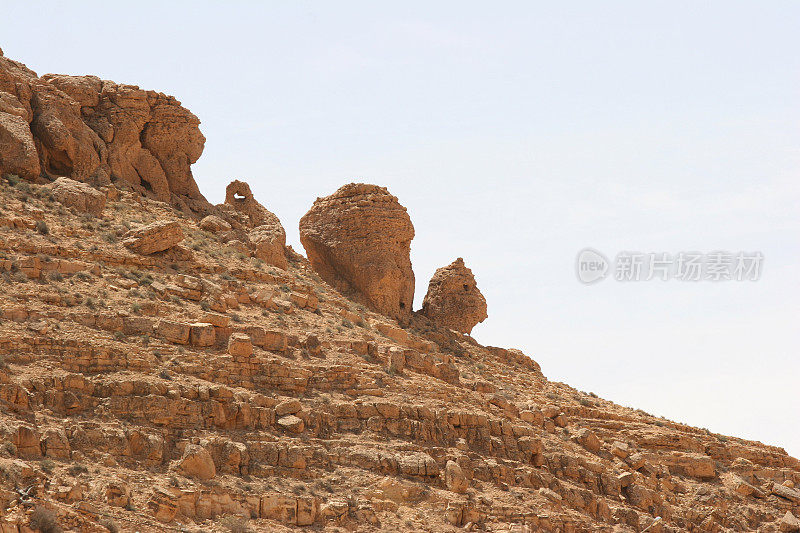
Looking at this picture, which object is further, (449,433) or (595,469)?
(595,469)

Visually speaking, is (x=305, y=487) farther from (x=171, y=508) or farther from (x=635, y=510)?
(x=635, y=510)

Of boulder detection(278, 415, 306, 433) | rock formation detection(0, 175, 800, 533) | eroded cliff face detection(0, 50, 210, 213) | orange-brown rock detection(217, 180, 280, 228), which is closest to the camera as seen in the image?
rock formation detection(0, 175, 800, 533)

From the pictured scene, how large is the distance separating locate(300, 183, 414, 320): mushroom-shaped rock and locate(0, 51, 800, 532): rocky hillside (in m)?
0.08

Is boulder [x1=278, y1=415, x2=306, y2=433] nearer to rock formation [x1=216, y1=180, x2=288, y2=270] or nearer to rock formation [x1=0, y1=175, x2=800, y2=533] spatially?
rock formation [x1=0, y1=175, x2=800, y2=533]

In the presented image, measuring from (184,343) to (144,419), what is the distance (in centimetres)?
369

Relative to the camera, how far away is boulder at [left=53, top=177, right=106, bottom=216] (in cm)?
3819

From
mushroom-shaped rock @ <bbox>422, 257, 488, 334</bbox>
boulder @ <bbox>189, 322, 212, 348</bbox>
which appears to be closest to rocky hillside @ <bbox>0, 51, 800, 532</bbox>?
boulder @ <bbox>189, 322, 212, 348</bbox>

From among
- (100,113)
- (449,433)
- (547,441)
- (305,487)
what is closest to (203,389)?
(305,487)

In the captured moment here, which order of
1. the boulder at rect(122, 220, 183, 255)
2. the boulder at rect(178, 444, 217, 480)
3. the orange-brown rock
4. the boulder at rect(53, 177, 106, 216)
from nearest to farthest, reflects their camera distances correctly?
the boulder at rect(178, 444, 217, 480)
the boulder at rect(122, 220, 183, 255)
the boulder at rect(53, 177, 106, 216)
the orange-brown rock

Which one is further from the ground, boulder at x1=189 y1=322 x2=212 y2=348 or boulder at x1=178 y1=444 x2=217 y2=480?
boulder at x1=189 y1=322 x2=212 y2=348

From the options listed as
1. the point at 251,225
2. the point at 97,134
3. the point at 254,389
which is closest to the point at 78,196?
the point at 97,134

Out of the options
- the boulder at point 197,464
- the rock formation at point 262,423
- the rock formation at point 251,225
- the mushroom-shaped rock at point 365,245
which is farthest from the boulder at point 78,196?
the boulder at point 197,464

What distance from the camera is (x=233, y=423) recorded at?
2964 centimetres

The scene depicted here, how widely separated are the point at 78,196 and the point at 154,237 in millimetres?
3262
